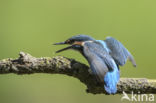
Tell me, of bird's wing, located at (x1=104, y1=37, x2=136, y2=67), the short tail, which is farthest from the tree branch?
bird's wing, located at (x1=104, y1=37, x2=136, y2=67)

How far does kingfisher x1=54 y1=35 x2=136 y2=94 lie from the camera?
2.37 metres

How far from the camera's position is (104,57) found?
2.54 m

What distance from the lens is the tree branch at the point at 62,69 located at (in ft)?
7.51

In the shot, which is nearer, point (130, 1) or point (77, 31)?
point (77, 31)

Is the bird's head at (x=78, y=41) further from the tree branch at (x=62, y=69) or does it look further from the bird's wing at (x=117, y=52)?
the tree branch at (x=62, y=69)

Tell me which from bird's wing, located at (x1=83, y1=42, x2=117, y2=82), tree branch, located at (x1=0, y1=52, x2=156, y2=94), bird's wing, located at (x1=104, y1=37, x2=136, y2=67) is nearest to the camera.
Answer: tree branch, located at (x1=0, y1=52, x2=156, y2=94)

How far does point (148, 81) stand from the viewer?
2.32 m

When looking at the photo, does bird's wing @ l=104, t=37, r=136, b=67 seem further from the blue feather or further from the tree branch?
the tree branch

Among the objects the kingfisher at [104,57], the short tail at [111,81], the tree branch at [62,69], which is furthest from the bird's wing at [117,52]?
the tree branch at [62,69]

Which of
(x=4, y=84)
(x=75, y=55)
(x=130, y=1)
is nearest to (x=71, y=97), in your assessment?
(x=75, y=55)

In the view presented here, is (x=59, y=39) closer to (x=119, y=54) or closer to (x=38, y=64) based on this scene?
(x=119, y=54)

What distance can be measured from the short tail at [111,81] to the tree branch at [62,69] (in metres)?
0.04

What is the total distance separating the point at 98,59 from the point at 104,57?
5 cm

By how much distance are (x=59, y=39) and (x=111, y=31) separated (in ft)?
1.91
